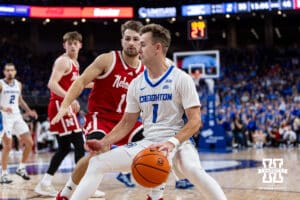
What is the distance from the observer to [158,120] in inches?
148

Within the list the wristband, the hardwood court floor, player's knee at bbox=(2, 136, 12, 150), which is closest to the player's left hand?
the wristband

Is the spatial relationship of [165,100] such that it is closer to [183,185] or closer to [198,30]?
[183,185]

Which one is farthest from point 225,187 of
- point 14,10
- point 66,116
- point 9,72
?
point 14,10

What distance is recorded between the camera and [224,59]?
85.7ft

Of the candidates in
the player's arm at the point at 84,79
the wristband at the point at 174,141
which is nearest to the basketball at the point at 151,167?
the wristband at the point at 174,141

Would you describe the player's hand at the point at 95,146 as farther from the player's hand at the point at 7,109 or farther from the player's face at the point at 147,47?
the player's hand at the point at 7,109

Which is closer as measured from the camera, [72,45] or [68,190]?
[68,190]

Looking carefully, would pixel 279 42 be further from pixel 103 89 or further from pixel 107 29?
pixel 103 89

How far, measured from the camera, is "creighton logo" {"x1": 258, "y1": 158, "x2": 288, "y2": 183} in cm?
691

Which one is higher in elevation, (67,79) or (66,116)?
(67,79)

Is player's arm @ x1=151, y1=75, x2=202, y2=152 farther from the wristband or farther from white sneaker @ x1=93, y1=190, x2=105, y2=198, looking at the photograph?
white sneaker @ x1=93, y1=190, x2=105, y2=198

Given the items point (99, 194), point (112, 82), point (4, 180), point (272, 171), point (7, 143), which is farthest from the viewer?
point (272, 171)

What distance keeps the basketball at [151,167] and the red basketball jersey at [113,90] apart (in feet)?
5.35

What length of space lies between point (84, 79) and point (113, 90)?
0.58 meters
